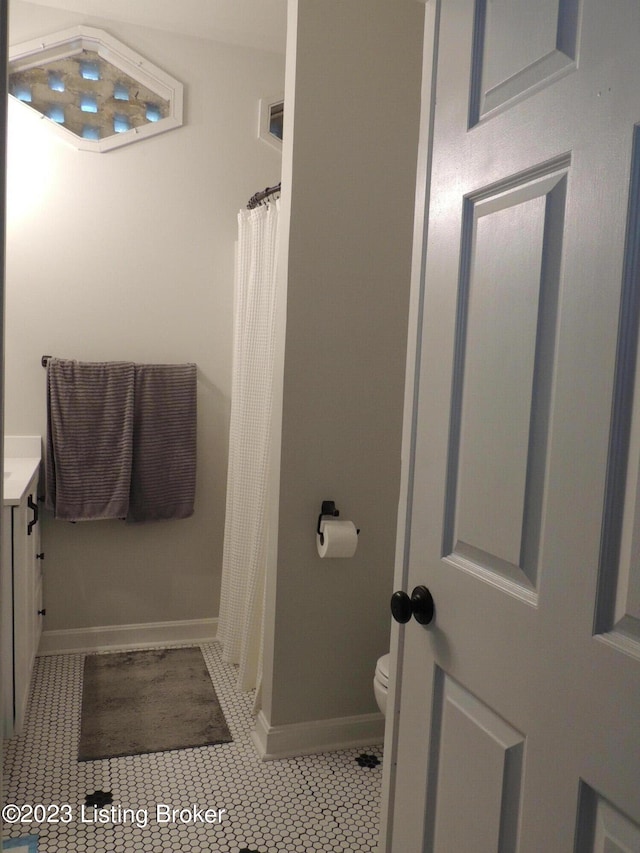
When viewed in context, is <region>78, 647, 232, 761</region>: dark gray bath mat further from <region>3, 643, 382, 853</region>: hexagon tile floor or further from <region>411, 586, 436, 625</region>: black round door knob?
<region>411, 586, 436, 625</region>: black round door knob

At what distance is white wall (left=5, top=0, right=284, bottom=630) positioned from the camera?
2.96m

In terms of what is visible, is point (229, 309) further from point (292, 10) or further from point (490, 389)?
point (490, 389)

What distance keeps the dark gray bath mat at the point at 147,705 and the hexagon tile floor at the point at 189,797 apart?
5 centimetres

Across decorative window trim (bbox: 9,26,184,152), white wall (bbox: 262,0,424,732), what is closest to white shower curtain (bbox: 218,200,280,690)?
white wall (bbox: 262,0,424,732)

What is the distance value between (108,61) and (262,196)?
0.93m

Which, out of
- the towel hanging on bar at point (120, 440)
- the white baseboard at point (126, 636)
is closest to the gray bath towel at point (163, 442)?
the towel hanging on bar at point (120, 440)

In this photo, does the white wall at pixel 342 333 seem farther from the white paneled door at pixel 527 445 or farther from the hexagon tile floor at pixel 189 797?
the white paneled door at pixel 527 445

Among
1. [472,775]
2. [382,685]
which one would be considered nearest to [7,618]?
[382,685]

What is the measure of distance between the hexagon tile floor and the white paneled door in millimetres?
813

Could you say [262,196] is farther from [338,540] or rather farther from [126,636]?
[126,636]

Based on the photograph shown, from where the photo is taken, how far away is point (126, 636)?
3.24m

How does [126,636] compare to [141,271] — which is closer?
[141,271]

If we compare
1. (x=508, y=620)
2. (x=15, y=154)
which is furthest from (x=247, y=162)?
(x=508, y=620)

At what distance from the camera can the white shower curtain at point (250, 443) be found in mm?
2711
